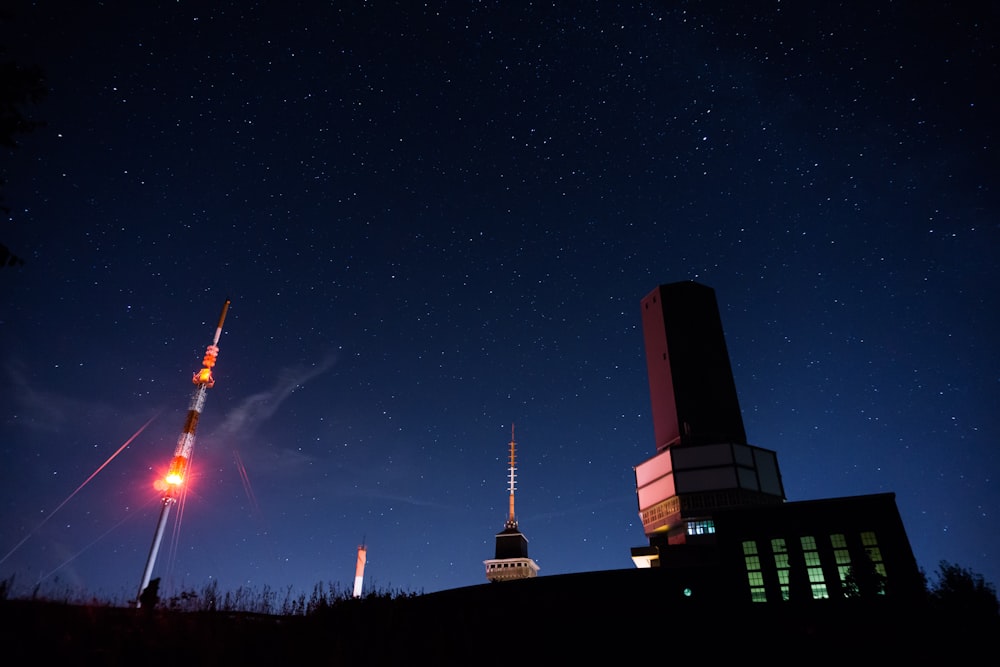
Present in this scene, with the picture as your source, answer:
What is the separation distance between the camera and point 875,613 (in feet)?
56.1

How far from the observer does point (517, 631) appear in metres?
14.7

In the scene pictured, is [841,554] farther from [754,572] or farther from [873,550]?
[754,572]

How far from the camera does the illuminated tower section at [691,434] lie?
63.9 meters

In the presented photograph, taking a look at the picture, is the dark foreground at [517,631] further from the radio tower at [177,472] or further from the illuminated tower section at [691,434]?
the radio tower at [177,472]

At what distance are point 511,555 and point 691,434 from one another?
106239mm

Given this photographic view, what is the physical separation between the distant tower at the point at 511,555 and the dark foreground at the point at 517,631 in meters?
150

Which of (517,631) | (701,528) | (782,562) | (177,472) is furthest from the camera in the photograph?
(177,472)

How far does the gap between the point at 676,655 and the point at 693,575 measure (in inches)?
237

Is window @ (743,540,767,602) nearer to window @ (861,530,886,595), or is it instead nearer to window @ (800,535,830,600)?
window @ (800,535,830,600)

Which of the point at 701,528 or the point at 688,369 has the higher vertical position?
the point at 688,369

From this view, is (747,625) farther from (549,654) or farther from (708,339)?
Result: (708,339)

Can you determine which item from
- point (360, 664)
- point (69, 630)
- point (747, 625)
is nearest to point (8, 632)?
point (69, 630)

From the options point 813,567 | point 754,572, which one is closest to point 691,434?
point 754,572

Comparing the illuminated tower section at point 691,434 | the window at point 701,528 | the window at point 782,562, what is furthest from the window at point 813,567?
the window at point 701,528
